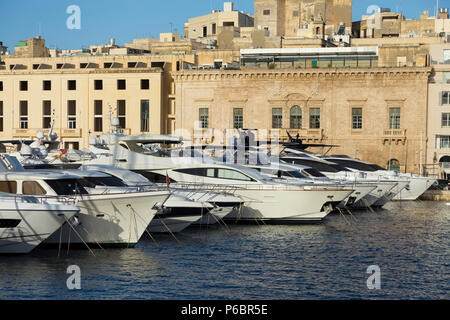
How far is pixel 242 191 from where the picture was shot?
122ft

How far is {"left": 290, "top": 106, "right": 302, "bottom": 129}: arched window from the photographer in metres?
67.0

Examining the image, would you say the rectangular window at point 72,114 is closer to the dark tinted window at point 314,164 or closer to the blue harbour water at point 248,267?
the dark tinted window at point 314,164

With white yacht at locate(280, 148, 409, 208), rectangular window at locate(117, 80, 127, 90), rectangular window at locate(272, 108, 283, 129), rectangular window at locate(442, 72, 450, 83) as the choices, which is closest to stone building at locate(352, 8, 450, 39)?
rectangular window at locate(442, 72, 450, 83)

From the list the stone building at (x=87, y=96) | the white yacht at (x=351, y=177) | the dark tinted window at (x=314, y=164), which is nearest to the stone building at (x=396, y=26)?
the stone building at (x=87, y=96)

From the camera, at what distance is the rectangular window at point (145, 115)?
69.6 m

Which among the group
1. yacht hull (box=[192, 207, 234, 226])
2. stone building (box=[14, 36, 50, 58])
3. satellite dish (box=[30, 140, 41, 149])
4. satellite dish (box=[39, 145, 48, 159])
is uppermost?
stone building (box=[14, 36, 50, 58])

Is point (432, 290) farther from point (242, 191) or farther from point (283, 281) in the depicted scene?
point (242, 191)

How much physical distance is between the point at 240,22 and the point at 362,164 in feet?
152

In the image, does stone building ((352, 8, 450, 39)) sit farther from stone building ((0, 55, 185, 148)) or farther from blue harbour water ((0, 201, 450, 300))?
blue harbour water ((0, 201, 450, 300))

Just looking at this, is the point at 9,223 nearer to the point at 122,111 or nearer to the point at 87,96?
the point at 122,111

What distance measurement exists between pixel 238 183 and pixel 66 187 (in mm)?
10769

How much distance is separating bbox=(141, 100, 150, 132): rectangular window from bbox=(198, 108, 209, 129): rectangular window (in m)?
4.44

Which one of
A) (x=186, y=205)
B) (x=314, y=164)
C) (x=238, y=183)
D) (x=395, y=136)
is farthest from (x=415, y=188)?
(x=186, y=205)

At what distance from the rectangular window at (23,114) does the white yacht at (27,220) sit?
154ft
